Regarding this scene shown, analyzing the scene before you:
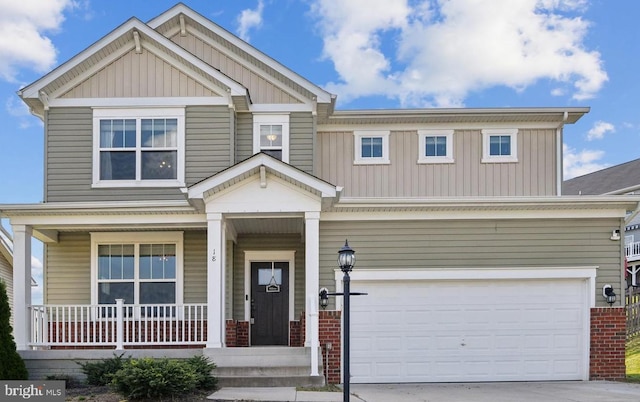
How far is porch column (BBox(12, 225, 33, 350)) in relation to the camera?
11898mm

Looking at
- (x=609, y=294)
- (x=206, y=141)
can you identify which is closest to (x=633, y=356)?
(x=609, y=294)

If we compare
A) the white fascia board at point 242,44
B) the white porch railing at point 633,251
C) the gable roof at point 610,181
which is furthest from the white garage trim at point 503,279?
the white porch railing at point 633,251

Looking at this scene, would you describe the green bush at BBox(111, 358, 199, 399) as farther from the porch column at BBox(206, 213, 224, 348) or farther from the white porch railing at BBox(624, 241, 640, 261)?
the white porch railing at BBox(624, 241, 640, 261)

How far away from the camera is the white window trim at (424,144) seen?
15.2m

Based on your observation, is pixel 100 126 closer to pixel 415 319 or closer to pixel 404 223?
pixel 404 223

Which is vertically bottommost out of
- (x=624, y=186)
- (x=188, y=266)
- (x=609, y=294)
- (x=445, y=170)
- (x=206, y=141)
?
(x=609, y=294)

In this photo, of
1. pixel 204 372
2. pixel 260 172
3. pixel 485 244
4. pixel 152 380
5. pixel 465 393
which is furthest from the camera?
pixel 485 244

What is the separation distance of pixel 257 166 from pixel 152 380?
4.27 metres

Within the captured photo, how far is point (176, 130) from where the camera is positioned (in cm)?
1358

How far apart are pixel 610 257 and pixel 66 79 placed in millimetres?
12039

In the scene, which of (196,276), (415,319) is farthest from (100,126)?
(415,319)

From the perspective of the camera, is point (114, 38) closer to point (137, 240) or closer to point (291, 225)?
point (137, 240)

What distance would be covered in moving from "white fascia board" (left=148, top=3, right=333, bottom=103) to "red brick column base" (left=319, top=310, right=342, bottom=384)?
4987mm

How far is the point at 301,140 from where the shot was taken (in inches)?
556
